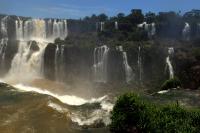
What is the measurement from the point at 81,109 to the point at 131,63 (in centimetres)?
2976

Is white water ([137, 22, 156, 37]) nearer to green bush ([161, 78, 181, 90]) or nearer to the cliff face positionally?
the cliff face

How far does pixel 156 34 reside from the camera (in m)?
99.4

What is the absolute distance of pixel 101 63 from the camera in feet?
262

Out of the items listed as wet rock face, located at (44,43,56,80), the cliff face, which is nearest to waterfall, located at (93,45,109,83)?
the cliff face

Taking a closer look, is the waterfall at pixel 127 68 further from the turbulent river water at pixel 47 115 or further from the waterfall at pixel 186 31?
the turbulent river water at pixel 47 115

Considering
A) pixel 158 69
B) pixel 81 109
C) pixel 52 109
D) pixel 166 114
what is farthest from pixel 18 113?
pixel 158 69

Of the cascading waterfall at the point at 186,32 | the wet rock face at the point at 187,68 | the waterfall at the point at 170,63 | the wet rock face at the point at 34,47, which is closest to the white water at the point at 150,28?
the cascading waterfall at the point at 186,32

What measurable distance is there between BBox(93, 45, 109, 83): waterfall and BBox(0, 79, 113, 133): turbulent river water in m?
25.2

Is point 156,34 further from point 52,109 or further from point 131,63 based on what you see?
point 52,109

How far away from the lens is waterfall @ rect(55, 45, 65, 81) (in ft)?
264

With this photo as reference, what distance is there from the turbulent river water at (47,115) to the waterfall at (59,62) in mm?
24701

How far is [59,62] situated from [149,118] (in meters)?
43.9

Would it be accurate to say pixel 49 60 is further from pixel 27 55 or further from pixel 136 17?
pixel 136 17

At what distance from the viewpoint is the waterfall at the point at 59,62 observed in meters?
80.4
